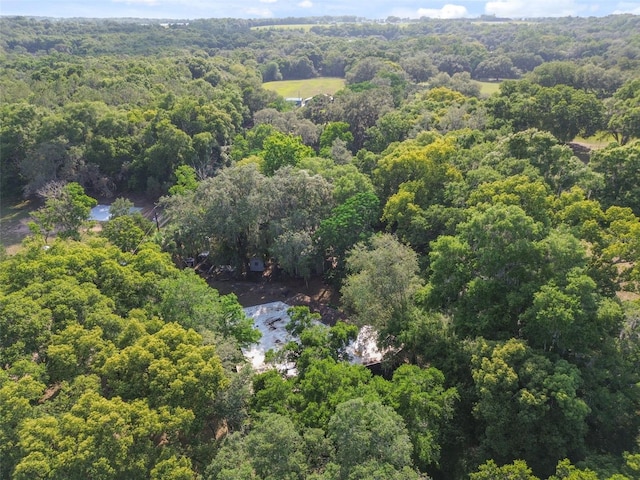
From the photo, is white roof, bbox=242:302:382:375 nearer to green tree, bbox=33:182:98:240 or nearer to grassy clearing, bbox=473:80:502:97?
green tree, bbox=33:182:98:240

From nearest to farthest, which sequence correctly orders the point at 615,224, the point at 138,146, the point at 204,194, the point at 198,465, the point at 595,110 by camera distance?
1. the point at 198,465
2. the point at 615,224
3. the point at 204,194
4. the point at 595,110
5. the point at 138,146

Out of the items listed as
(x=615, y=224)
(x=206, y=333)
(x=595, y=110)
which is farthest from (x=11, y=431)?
(x=595, y=110)

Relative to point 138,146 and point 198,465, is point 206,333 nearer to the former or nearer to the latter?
point 198,465

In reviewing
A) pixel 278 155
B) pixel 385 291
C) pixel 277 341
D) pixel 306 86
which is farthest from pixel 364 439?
pixel 306 86

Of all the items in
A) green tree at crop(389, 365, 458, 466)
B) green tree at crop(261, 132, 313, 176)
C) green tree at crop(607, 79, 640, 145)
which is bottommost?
green tree at crop(389, 365, 458, 466)

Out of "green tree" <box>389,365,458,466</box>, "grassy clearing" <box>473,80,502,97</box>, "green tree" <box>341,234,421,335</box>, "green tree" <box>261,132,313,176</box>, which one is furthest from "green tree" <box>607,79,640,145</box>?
"green tree" <box>389,365,458,466</box>

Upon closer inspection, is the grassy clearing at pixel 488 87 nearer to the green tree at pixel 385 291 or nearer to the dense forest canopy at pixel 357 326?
the dense forest canopy at pixel 357 326

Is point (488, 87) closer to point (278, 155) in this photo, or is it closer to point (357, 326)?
point (278, 155)

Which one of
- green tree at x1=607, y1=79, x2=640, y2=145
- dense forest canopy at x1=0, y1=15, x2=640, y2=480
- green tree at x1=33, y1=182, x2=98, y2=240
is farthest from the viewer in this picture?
green tree at x1=607, y1=79, x2=640, y2=145
